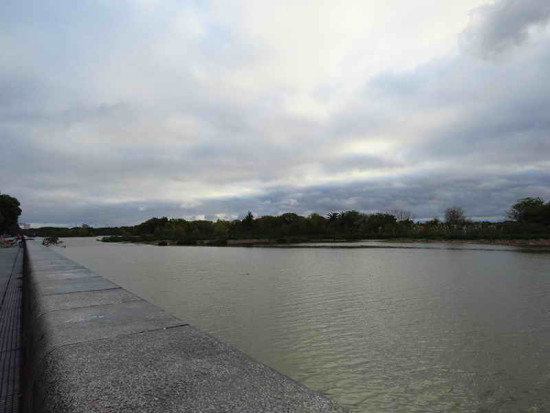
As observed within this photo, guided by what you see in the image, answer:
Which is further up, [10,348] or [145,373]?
[145,373]

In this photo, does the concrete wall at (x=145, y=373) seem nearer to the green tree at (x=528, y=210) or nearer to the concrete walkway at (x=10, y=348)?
the concrete walkway at (x=10, y=348)

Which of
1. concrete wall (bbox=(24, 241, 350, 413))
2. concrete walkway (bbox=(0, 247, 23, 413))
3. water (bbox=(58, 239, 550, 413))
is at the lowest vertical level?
water (bbox=(58, 239, 550, 413))

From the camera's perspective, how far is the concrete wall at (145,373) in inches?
71.2

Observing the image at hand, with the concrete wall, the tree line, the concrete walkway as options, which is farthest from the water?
the tree line

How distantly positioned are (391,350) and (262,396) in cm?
566

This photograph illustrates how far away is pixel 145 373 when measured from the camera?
2148 millimetres

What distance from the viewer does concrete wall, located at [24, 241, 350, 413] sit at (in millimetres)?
1809

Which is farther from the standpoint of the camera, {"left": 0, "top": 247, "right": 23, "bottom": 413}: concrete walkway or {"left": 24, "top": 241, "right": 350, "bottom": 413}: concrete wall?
{"left": 0, "top": 247, "right": 23, "bottom": 413}: concrete walkway

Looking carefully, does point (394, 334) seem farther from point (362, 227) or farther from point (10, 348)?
point (362, 227)

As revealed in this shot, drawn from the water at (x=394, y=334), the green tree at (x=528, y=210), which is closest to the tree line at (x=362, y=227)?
the green tree at (x=528, y=210)

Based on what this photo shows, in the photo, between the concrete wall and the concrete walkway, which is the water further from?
the concrete walkway

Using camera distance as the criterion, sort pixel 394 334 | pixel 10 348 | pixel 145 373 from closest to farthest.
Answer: pixel 145 373 → pixel 10 348 → pixel 394 334

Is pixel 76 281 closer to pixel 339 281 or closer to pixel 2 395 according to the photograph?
pixel 2 395

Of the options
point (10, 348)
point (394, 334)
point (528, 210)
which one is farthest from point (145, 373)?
point (528, 210)
